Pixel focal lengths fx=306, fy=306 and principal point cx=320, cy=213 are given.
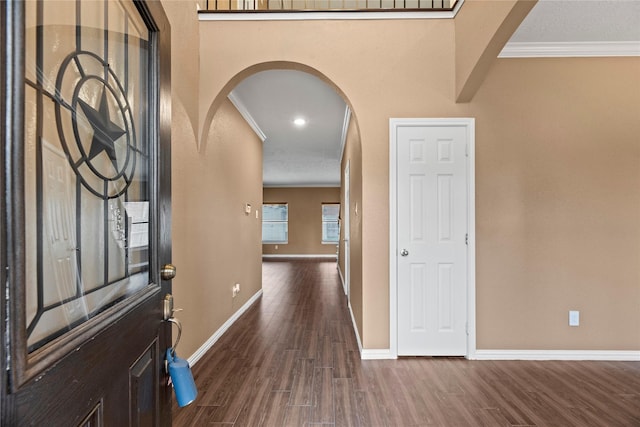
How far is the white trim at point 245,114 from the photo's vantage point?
3438 millimetres

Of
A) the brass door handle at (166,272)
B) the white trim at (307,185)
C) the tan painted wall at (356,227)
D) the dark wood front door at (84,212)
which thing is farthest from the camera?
the white trim at (307,185)

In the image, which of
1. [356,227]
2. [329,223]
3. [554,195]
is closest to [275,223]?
[329,223]

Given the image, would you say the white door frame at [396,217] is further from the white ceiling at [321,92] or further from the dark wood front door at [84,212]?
the dark wood front door at [84,212]

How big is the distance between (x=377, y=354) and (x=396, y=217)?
1.18 meters

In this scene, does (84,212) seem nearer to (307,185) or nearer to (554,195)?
(554,195)

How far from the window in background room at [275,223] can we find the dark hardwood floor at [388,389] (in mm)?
7675

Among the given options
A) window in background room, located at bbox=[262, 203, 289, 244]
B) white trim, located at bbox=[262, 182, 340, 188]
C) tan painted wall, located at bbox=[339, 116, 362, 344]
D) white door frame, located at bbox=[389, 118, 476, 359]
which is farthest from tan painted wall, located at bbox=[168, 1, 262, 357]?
window in background room, located at bbox=[262, 203, 289, 244]

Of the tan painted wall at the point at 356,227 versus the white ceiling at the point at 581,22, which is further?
the tan painted wall at the point at 356,227

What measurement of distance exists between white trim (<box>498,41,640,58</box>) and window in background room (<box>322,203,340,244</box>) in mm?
8141

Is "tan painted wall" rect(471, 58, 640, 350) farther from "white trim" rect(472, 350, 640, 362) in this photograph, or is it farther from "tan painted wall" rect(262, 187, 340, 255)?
"tan painted wall" rect(262, 187, 340, 255)

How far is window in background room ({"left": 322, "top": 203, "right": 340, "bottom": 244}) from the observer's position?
34.9 ft

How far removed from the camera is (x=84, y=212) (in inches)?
27.7

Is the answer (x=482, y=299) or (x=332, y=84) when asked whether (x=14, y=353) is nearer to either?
(x=332, y=84)

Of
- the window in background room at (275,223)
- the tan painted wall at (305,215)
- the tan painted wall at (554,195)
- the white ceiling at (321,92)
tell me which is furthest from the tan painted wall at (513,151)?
the window in background room at (275,223)
